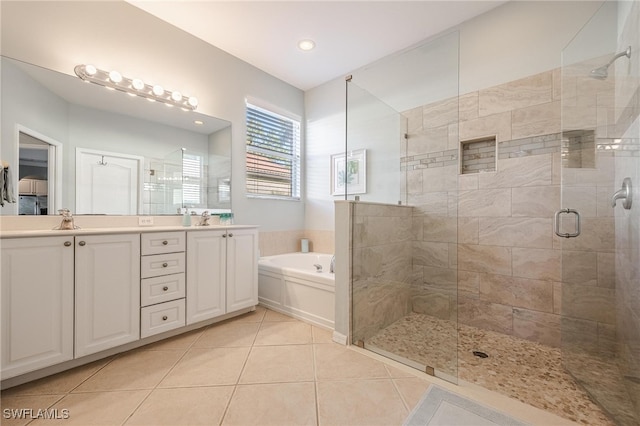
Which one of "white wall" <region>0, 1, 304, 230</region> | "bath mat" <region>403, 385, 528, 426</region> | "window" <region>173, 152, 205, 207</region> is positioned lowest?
"bath mat" <region>403, 385, 528, 426</region>

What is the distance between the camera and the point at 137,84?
2164mm

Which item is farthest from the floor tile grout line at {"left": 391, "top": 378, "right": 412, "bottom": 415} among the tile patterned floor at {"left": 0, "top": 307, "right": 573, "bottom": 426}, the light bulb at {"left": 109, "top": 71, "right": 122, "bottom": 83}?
the light bulb at {"left": 109, "top": 71, "right": 122, "bottom": 83}

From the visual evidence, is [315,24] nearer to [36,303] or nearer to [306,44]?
[306,44]

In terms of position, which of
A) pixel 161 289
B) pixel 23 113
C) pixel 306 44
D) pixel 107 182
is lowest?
pixel 161 289

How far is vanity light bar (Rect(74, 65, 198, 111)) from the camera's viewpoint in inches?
76.6

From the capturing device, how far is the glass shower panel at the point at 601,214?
1343 millimetres

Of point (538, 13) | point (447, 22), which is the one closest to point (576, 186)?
point (538, 13)

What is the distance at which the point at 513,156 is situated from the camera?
7.00ft

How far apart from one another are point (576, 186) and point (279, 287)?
2.42 meters

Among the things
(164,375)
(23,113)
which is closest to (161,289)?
(164,375)

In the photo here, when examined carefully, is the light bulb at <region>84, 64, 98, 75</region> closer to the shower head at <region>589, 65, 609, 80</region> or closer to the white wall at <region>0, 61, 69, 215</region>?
the white wall at <region>0, 61, 69, 215</region>

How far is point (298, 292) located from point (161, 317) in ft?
3.57

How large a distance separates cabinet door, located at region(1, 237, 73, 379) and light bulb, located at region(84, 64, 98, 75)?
4.22 ft

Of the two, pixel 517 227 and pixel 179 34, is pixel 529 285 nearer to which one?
pixel 517 227
